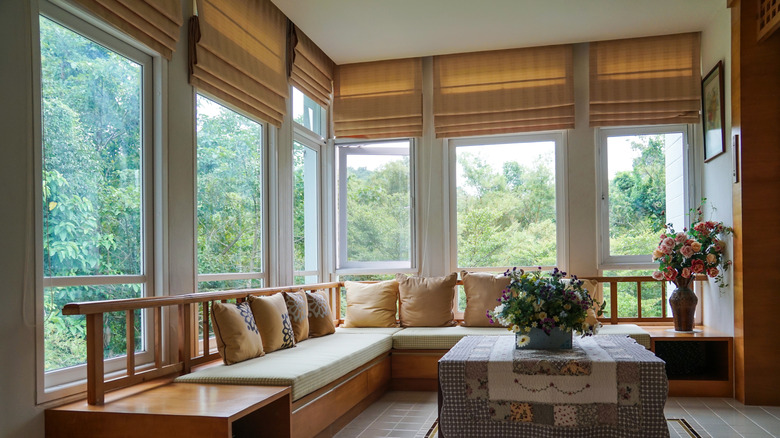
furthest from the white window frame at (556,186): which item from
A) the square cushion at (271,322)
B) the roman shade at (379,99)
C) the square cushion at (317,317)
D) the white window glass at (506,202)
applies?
the square cushion at (271,322)

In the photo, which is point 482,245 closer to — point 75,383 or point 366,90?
point 366,90

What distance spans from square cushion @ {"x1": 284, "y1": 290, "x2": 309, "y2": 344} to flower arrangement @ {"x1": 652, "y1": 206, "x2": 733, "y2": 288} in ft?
9.04

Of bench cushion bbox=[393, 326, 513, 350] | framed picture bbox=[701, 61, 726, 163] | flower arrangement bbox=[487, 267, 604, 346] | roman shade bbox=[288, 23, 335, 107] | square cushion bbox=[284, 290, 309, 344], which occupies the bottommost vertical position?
bench cushion bbox=[393, 326, 513, 350]

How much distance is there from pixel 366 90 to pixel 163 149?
9.57 ft

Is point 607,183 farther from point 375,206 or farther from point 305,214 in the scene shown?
point 305,214

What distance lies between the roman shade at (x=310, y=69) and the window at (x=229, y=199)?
74cm

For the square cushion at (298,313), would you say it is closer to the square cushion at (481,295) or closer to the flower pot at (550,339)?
the square cushion at (481,295)

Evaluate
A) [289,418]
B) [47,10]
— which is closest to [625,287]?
[289,418]

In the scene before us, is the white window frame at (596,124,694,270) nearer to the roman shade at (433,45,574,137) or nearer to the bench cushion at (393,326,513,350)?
the roman shade at (433,45,574,137)

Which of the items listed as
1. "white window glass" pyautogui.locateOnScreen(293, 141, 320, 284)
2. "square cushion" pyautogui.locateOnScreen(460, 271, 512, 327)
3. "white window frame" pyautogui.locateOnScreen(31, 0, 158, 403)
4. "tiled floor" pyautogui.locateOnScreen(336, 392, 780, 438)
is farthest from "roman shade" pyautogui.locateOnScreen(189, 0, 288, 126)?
"tiled floor" pyautogui.locateOnScreen(336, 392, 780, 438)

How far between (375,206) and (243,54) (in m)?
2.26

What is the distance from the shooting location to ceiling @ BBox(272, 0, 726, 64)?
488cm

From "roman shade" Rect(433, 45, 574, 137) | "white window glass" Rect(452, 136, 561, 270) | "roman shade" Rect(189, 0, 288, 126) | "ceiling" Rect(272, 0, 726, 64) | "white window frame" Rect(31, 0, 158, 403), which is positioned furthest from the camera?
"white window glass" Rect(452, 136, 561, 270)

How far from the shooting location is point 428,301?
18.5ft
